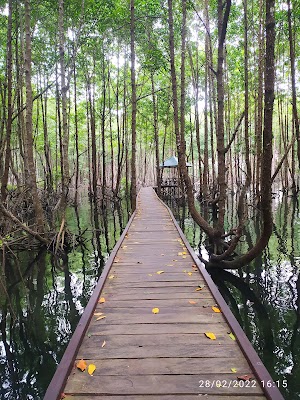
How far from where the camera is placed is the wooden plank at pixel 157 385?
6.66 ft

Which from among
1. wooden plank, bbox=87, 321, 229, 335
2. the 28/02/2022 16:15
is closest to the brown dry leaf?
wooden plank, bbox=87, 321, 229, 335

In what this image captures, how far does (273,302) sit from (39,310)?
3.94 m

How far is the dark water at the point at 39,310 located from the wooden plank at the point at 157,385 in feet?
5.30

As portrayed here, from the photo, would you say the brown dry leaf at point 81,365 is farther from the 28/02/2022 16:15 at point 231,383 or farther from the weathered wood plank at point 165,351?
the 28/02/2022 16:15 at point 231,383

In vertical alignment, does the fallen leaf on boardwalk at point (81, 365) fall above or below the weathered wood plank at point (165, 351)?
above

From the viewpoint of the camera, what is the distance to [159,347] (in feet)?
8.31

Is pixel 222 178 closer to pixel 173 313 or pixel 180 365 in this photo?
pixel 173 313

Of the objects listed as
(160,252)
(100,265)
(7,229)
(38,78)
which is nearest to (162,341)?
(160,252)

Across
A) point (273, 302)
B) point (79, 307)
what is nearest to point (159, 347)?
point (79, 307)

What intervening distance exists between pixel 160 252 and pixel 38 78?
14.9m

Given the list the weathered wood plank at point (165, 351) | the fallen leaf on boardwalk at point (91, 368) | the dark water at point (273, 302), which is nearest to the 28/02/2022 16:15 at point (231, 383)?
the weathered wood plank at point (165, 351)

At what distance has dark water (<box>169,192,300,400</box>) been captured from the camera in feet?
12.1

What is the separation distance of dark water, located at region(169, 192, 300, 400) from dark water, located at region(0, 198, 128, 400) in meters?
2.56

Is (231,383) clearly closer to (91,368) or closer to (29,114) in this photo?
(91,368)
